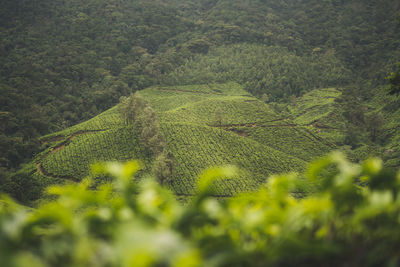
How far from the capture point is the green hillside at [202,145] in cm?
3078

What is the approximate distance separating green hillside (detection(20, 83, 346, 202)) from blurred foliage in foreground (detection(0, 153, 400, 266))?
2360 centimetres

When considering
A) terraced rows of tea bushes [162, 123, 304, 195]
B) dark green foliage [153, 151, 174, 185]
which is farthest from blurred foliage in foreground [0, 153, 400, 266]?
terraced rows of tea bushes [162, 123, 304, 195]

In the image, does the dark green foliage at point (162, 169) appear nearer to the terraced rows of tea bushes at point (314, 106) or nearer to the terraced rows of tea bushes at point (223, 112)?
the terraced rows of tea bushes at point (223, 112)

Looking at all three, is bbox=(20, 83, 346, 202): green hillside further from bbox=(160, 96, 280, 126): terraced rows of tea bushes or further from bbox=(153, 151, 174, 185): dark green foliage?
bbox=(153, 151, 174, 185): dark green foliage

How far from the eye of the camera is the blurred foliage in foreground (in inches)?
35.6

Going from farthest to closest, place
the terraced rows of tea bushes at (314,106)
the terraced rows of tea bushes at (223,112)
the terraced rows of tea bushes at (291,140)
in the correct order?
1. the terraced rows of tea bushes at (314,106)
2. the terraced rows of tea bushes at (223,112)
3. the terraced rows of tea bushes at (291,140)

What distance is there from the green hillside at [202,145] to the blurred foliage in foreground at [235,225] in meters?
23.6

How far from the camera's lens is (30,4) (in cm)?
11512

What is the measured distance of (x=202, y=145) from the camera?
36625mm

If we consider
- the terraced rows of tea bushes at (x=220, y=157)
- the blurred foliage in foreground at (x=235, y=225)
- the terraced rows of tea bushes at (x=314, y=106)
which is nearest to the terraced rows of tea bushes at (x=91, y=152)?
the terraced rows of tea bushes at (x=220, y=157)

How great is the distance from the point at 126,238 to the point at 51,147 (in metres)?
43.2

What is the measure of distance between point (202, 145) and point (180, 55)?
60.5 m

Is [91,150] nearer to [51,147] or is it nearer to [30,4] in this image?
[51,147]

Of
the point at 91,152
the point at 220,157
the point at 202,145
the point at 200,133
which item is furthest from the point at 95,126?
the point at 220,157
